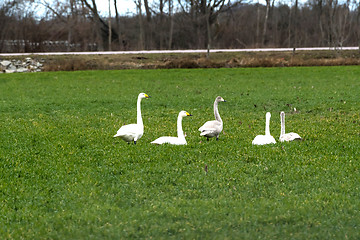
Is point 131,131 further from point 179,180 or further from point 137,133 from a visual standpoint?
point 179,180

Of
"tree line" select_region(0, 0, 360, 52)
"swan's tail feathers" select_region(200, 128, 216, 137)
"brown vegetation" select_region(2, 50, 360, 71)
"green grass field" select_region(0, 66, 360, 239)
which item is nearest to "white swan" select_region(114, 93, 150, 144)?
"green grass field" select_region(0, 66, 360, 239)

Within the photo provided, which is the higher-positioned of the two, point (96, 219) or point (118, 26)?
point (118, 26)

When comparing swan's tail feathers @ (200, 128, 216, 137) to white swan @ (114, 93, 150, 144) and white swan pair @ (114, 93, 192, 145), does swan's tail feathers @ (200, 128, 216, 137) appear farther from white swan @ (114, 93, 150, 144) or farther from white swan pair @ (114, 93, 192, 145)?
white swan @ (114, 93, 150, 144)

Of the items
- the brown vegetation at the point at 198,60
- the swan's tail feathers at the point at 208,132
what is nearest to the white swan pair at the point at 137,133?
the swan's tail feathers at the point at 208,132

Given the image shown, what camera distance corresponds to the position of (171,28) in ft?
167

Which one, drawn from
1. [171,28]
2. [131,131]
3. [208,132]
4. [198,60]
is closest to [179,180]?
[131,131]

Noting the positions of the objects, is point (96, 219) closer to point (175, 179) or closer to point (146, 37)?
point (175, 179)

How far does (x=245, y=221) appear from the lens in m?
5.84

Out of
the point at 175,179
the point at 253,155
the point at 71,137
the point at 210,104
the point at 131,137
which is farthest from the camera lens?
the point at 210,104

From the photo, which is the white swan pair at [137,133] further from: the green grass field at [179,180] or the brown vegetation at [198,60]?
the brown vegetation at [198,60]

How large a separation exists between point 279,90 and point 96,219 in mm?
18502

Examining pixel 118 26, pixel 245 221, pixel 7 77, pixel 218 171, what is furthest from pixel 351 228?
pixel 118 26

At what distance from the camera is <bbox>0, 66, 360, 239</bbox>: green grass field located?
18.9 ft

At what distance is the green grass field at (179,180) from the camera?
18.9ft
